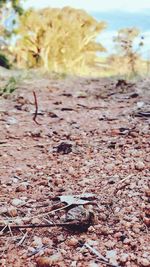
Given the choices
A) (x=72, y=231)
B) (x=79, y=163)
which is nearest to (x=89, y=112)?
(x=79, y=163)

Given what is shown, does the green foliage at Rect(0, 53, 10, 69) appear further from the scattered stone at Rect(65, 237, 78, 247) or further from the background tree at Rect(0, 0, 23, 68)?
the scattered stone at Rect(65, 237, 78, 247)

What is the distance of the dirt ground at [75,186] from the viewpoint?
1047mm

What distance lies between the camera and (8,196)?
138 centimetres

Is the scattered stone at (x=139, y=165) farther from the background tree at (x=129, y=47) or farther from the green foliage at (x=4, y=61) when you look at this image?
the green foliage at (x=4, y=61)

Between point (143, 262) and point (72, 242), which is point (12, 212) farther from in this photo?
point (143, 262)

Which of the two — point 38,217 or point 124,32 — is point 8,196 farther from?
point 124,32

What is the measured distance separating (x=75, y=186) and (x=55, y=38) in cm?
909

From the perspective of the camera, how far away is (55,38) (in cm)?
1021

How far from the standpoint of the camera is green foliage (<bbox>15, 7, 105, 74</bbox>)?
9.85 m

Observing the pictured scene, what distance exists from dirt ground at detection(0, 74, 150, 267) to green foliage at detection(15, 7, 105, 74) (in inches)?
276

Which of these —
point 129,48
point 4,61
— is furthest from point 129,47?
point 4,61

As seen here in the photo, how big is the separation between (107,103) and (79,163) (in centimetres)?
137

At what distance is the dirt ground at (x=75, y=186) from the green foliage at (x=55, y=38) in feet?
23.0

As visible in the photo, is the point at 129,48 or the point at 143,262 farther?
the point at 129,48
